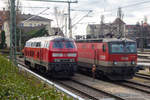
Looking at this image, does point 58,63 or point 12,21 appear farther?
point 12,21

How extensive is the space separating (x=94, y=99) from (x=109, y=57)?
508 cm

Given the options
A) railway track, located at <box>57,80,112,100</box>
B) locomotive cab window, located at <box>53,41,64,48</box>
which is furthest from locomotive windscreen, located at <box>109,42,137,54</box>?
locomotive cab window, located at <box>53,41,64,48</box>

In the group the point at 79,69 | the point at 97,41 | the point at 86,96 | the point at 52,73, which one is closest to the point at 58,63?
the point at 52,73

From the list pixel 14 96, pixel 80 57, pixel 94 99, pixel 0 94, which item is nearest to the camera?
pixel 14 96

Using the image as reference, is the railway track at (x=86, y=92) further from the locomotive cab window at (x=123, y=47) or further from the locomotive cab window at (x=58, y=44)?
the locomotive cab window at (x=123, y=47)

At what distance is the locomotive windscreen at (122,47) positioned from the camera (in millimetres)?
17141

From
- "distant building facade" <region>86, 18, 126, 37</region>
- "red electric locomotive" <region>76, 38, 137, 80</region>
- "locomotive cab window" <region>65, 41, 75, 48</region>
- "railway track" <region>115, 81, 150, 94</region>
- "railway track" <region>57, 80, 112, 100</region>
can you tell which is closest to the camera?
"railway track" <region>57, 80, 112, 100</region>

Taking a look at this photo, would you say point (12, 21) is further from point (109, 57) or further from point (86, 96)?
point (86, 96)

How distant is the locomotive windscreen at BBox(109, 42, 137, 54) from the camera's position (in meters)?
17.1

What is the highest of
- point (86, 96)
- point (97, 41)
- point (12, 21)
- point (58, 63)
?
point (12, 21)

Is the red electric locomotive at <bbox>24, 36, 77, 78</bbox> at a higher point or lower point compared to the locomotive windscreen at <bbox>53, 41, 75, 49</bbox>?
lower

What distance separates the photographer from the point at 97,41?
1859 centimetres

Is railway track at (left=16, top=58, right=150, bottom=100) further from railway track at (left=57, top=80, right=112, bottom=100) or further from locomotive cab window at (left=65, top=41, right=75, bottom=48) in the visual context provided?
locomotive cab window at (left=65, top=41, right=75, bottom=48)

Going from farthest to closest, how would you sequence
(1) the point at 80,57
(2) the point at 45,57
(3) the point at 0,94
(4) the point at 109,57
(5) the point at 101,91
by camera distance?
(1) the point at 80,57 < (2) the point at 45,57 < (4) the point at 109,57 < (5) the point at 101,91 < (3) the point at 0,94
